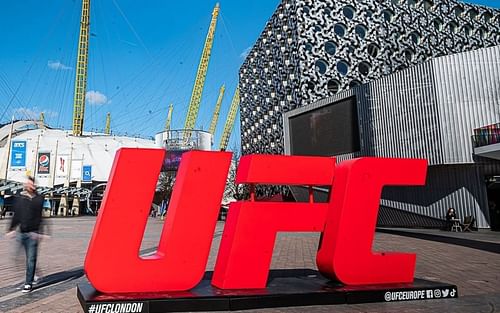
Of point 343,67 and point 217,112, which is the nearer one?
point 343,67

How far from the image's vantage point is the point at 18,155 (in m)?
48.7

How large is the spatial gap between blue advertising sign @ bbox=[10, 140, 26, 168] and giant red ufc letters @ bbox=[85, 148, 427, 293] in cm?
4824

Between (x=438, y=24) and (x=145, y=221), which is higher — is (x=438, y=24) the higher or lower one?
the higher one

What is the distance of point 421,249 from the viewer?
15430mm

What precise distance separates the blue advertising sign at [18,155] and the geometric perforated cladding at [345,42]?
28816 millimetres

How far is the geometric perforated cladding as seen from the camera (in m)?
39.3

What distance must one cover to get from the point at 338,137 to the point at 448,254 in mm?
19007

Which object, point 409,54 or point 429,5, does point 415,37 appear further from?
point 429,5

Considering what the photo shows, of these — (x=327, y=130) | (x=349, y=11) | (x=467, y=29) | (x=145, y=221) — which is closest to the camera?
(x=145, y=221)

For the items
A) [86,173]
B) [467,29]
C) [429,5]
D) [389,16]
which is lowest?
[86,173]

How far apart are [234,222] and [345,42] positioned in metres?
36.3

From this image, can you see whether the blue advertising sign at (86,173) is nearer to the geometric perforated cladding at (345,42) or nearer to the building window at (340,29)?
the geometric perforated cladding at (345,42)

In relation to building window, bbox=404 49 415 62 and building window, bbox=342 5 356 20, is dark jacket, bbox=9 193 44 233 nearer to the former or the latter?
building window, bbox=342 5 356 20

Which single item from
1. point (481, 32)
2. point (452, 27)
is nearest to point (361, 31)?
point (452, 27)
